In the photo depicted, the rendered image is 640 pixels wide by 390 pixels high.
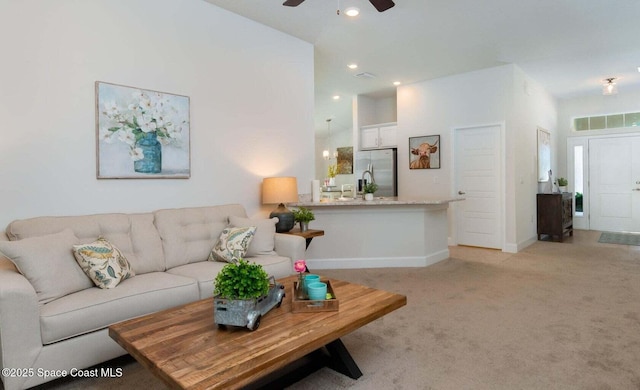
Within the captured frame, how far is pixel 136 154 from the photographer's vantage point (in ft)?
10.4

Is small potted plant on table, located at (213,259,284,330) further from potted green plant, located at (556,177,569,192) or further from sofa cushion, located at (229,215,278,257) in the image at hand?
potted green plant, located at (556,177,569,192)

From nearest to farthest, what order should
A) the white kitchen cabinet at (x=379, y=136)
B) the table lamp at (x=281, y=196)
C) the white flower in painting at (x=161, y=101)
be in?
1. the white flower in painting at (x=161, y=101)
2. the table lamp at (x=281, y=196)
3. the white kitchen cabinet at (x=379, y=136)

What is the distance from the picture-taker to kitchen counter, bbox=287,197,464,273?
459 cm

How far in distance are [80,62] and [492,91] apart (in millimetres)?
5328

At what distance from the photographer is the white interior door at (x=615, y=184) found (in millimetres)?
7113

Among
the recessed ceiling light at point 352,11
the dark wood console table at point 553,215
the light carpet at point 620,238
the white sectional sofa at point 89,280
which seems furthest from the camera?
the dark wood console table at point 553,215

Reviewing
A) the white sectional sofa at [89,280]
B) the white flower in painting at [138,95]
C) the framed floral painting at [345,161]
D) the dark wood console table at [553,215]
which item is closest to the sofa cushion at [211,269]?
the white sectional sofa at [89,280]

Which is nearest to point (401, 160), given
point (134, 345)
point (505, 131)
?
point (505, 131)

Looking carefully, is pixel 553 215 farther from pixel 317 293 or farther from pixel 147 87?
pixel 147 87

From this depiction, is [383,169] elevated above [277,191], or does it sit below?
above

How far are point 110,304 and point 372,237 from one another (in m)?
3.14

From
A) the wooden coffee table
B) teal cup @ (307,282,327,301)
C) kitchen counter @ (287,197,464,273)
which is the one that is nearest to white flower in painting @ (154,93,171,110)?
kitchen counter @ (287,197,464,273)

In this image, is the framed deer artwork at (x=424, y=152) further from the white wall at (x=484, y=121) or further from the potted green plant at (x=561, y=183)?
the potted green plant at (x=561, y=183)

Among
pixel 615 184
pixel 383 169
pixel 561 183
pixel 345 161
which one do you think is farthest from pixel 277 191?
pixel 615 184
